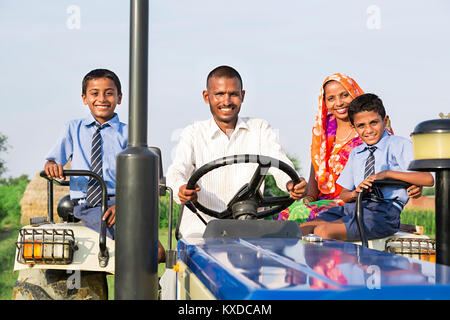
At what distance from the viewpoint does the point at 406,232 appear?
131 inches

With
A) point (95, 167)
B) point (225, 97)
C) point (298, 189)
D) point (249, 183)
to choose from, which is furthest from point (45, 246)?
point (225, 97)

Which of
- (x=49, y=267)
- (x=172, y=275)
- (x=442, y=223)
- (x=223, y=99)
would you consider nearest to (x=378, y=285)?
(x=442, y=223)

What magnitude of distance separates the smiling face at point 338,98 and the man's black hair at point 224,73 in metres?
1.11

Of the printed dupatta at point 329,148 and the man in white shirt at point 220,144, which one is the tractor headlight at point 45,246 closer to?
the man in white shirt at point 220,144

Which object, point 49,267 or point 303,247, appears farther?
point 49,267

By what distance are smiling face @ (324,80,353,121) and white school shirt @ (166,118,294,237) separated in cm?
88

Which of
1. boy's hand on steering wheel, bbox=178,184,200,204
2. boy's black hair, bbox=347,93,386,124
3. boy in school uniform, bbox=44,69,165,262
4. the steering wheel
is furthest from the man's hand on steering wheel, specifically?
boy's black hair, bbox=347,93,386,124

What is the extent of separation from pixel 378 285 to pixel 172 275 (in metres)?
1.37

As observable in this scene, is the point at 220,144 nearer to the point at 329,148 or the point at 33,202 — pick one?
the point at 329,148

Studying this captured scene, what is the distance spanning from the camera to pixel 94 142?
11.9 ft

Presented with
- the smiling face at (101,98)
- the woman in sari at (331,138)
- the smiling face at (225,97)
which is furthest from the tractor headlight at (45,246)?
the woman in sari at (331,138)

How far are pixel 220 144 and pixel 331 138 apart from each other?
4.32 ft

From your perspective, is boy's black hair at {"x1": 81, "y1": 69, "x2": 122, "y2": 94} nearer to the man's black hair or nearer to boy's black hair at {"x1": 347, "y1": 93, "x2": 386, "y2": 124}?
the man's black hair

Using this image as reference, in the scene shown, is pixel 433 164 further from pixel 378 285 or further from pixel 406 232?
pixel 406 232
